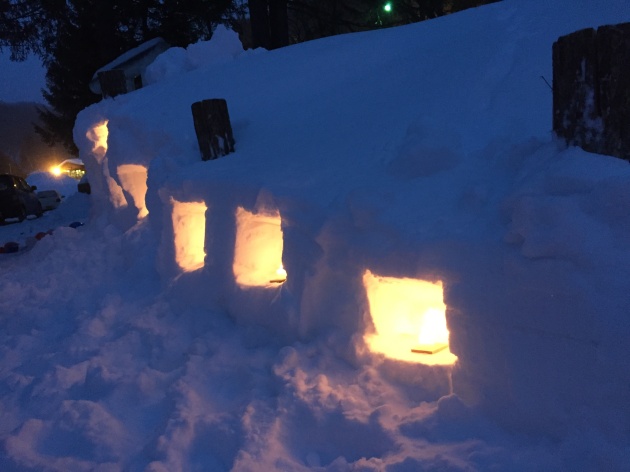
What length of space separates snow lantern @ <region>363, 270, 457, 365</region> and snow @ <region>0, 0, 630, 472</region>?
0.08 metres

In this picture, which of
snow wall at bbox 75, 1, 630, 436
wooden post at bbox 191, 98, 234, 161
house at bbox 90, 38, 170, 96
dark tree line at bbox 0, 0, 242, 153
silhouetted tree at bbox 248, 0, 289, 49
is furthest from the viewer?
dark tree line at bbox 0, 0, 242, 153

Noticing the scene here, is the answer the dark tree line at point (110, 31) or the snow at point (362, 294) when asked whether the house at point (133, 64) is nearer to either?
the dark tree line at point (110, 31)

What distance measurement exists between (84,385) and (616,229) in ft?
13.5

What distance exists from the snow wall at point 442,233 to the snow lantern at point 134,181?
1352 mm

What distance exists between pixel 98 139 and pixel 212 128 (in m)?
5.04

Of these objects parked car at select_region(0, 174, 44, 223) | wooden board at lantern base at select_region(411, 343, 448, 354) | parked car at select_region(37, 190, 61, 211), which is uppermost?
wooden board at lantern base at select_region(411, 343, 448, 354)

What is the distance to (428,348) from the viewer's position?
3.92 m

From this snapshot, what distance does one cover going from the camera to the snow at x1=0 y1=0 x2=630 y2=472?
116 inches

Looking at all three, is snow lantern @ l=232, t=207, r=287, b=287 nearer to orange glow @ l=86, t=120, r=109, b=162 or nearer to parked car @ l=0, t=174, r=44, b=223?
orange glow @ l=86, t=120, r=109, b=162

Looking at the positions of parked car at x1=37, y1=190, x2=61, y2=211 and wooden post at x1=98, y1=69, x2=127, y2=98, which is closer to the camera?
wooden post at x1=98, y1=69, x2=127, y2=98

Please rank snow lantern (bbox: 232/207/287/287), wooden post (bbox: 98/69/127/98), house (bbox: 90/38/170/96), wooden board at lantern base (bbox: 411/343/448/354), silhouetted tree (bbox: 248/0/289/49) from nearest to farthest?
wooden board at lantern base (bbox: 411/343/448/354) → snow lantern (bbox: 232/207/287/287) → wooden post (bbox: 98/69/127/98) → house (bbox: 90/38/170/96) → silhouetted tree (bbox: 248/0/289/49)

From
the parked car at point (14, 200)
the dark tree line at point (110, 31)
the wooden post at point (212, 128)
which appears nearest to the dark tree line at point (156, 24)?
the dark tree line at point (110, 31)

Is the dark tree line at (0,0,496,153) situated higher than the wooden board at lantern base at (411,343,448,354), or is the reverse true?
the dark tree line at (0,0,496,153)

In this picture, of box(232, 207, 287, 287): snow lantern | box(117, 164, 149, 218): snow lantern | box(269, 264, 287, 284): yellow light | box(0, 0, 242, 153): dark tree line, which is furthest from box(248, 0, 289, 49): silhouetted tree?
box(269, 264, 287, 284): yellow light
